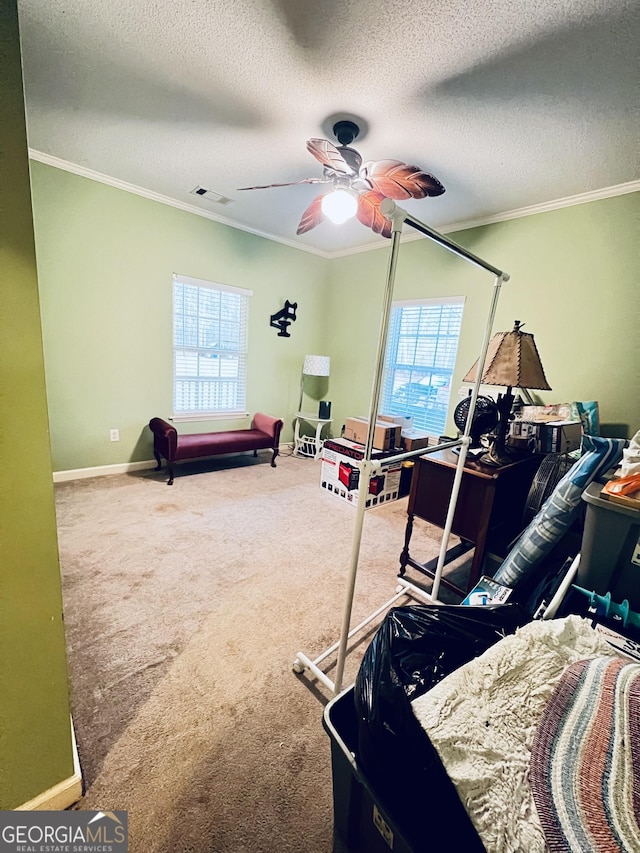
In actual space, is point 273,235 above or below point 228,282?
above

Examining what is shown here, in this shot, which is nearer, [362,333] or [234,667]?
[234,667]

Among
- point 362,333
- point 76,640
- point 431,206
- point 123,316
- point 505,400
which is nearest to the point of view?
point 76,640

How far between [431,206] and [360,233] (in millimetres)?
1055

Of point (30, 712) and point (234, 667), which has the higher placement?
point (30, 712)

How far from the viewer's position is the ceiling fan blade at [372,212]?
2.39 meters

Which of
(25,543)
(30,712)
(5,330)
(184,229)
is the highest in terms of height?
(184,229)

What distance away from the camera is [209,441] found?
378 cm

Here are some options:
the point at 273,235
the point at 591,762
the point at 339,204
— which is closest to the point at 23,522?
the point at 591,762

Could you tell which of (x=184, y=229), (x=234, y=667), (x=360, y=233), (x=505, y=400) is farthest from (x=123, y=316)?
(x=505, y=400)

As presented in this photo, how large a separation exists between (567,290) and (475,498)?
7.60 ft

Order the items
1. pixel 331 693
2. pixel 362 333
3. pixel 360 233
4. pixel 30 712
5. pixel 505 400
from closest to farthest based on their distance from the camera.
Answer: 1. pixel 30 712
2. pixel 331 693
3. pixel 505 400
4. pixel 360 233
5. pixel 362 333

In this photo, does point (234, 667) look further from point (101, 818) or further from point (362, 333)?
point (362, 333)

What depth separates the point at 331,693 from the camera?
1.45 meters

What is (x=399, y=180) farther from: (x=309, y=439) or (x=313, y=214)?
(x=309, y=439)
